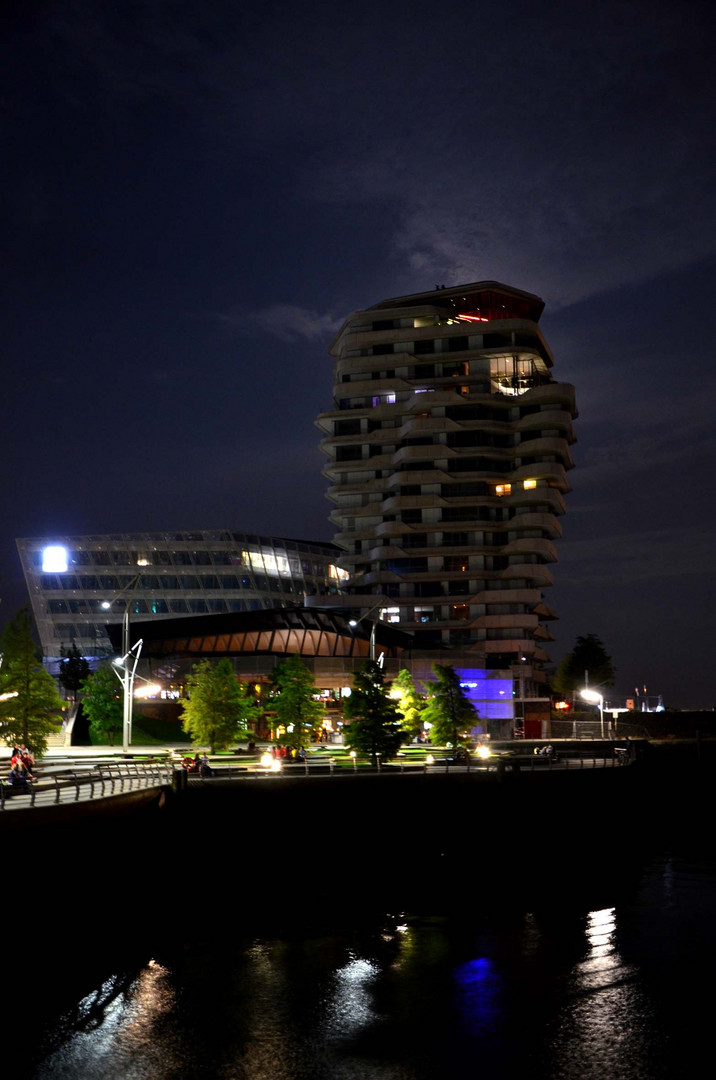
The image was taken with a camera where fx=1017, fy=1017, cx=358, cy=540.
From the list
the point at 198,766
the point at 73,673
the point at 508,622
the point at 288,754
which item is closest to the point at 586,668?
the point at 508,622

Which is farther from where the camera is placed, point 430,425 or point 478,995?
point 430,425

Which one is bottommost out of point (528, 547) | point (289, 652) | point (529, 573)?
point (289, 652)

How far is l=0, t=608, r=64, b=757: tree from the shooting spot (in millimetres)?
63125

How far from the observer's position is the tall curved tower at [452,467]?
15025cm

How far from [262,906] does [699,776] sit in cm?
5933

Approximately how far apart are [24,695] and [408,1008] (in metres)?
39.9

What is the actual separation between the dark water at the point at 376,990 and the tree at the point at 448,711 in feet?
117

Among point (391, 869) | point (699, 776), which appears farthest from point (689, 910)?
point (699, 776)

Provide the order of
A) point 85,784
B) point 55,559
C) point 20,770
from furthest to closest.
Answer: point 55,559 → point 85,784 → point 20,770

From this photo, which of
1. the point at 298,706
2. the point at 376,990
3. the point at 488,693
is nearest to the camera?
the point at 376,990

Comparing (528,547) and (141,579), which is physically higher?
(528,547)

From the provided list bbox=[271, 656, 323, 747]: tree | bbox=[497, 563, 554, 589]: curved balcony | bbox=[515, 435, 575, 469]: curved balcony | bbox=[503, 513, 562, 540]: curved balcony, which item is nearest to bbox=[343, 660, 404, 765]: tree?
bbox=[271, 656, 323, 747]: tree

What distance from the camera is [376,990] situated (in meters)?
32.3

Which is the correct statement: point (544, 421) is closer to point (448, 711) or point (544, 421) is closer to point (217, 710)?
point (448, 711)
